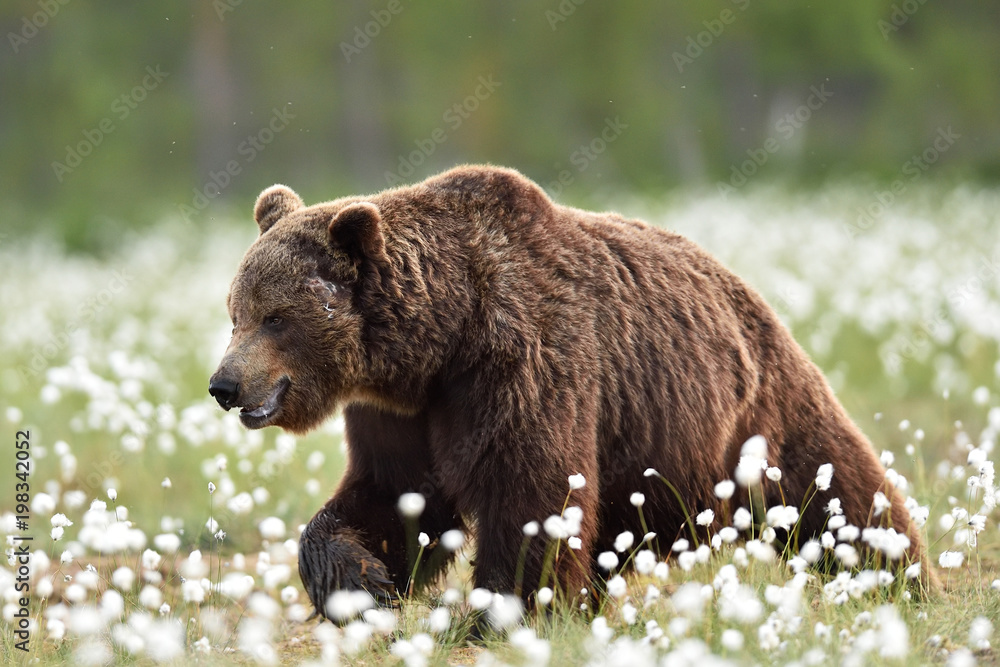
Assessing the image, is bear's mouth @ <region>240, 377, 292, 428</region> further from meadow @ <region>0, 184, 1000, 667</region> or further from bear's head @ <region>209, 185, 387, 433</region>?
meadow @ <region>0, 184, 1000, 667</region>

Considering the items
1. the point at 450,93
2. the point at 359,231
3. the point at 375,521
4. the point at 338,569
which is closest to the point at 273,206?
the point at 359,231

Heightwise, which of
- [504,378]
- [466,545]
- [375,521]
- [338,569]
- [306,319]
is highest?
[504,378]

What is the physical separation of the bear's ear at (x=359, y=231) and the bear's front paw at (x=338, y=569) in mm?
1082

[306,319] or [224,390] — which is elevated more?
[306,319]

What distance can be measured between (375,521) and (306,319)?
892 millimetres

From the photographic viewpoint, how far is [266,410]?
13.0ft

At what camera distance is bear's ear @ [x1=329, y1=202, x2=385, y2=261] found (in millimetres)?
3959

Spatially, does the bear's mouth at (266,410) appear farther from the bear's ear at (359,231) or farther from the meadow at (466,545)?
the bear's ear at (359,231)

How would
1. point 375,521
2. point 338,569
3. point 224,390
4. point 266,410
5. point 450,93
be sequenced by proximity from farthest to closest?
point 450,93
point 375,521
point 338,569
point 266,410
point 224,390

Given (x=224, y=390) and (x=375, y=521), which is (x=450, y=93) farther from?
(x=224, y=390)

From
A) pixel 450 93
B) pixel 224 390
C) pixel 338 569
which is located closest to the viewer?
pixel 224 390

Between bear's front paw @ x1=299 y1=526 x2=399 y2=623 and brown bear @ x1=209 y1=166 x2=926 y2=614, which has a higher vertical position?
brown bear @ x1=209 y1=166 x2=926 y2=614

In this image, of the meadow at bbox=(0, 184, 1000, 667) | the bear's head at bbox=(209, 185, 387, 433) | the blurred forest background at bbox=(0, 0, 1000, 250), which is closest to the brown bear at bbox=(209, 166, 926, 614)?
the bear's head at bbox=(209, 185, 387, 433)

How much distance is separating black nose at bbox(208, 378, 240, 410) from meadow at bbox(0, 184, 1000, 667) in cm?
48
